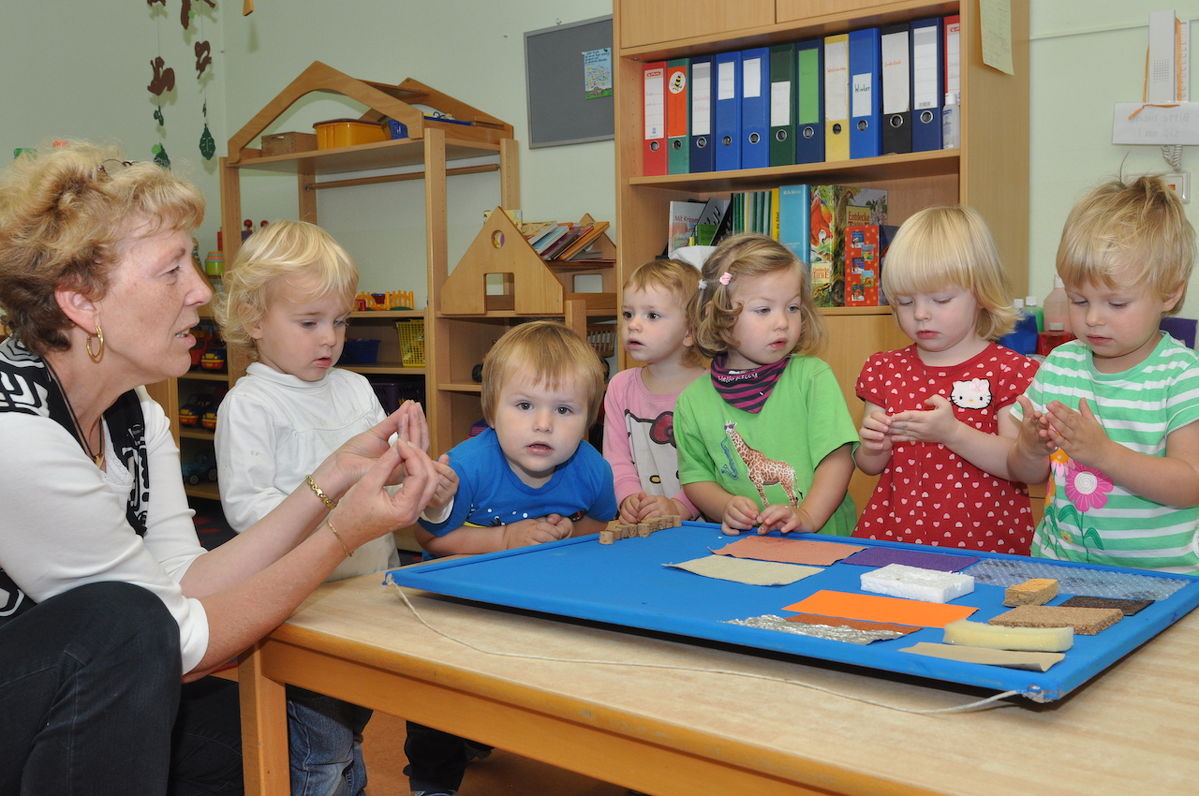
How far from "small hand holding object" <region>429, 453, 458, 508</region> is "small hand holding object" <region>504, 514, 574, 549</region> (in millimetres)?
126

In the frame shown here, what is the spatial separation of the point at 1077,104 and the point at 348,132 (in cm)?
284

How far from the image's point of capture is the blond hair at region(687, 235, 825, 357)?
2.00 meters

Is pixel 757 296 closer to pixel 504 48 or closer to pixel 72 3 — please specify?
pixel 504 48

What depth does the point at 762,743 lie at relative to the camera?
31.1 inches

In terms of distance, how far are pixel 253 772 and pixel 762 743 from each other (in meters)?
0.71

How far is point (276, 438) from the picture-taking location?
1.85 metres

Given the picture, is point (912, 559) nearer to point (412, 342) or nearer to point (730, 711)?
point (730, 711)

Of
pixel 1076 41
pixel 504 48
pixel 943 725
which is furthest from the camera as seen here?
pixel 504 48

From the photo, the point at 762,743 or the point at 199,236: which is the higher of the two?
the point at 199,236

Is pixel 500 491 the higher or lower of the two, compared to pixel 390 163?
lower

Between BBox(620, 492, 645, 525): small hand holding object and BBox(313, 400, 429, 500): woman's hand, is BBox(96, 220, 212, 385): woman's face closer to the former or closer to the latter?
BBox(313, 400, 429, 500): woman's hand

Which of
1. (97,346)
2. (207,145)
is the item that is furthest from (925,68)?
(207,145)

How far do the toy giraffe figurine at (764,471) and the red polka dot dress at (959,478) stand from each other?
17 centimetres

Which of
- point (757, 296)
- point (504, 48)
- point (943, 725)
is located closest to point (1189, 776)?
point (943, 725)
